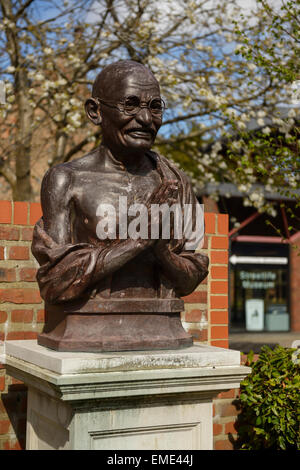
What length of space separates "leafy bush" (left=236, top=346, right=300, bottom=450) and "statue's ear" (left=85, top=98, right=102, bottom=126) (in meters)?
2.06

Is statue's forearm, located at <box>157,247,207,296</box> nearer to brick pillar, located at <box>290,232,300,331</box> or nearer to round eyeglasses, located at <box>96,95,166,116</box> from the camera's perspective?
round eyeglasses, located at <box>96,95,166,116</box>

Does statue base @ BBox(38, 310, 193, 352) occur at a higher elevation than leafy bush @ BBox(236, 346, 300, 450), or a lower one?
higher

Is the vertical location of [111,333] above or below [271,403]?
above

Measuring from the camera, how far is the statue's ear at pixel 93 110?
2.64 m

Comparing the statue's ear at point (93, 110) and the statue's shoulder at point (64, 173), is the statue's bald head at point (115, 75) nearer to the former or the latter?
the statue's ear at point (93, 110)

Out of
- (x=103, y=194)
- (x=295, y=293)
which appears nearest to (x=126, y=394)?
(x=103, y=194)

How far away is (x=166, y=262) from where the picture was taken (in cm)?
250

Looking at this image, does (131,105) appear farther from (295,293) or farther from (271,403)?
(295,293)

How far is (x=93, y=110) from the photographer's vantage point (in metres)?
2.66

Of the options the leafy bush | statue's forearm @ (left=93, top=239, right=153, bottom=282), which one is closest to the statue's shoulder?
statue's forearm @ (left=93, top=239, right=153, bottom=282)

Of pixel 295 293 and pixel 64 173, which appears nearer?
pixel 64 173

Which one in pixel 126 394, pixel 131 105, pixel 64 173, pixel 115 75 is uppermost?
pixel 115 75

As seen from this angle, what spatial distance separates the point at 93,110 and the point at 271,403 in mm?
2223

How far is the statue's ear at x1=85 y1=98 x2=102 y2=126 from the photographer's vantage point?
2641mm
